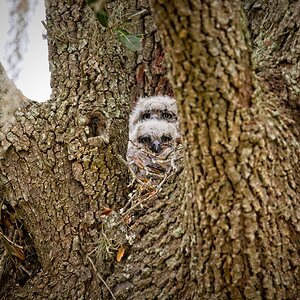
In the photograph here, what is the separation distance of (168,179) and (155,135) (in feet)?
4.49

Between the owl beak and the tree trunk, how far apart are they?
3.70ft

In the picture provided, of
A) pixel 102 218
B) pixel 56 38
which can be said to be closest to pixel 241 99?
pixel 102 218

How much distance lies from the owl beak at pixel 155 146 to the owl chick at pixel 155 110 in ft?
0.87

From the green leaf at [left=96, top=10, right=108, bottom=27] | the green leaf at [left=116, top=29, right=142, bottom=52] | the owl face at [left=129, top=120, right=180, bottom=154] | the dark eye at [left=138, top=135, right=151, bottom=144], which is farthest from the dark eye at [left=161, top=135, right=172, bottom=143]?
the green leaf at [left=96, top=10, right=108, bottom=27]

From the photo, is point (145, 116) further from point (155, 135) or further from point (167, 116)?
point (155, 135)

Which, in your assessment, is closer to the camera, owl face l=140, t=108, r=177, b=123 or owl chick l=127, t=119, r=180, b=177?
owl chick l=127, t=119, r=180, b=177

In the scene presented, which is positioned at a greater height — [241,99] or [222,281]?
[241,99]

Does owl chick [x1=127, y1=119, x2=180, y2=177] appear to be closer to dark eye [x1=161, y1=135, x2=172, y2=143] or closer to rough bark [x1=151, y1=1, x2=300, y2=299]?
dark eye [x1=161, y1=135, x2=172, y2=143]

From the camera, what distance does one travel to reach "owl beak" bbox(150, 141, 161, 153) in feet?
10.9

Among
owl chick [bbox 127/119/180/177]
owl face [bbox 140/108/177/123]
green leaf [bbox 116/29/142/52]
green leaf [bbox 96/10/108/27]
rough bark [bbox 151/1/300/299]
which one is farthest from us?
owl face [bbox 140/108/177/123]

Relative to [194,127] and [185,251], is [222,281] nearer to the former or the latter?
[185,251]

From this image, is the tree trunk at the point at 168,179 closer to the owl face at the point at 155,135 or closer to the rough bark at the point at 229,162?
the rough bark at the point at 229,162

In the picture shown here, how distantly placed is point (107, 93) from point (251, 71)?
98 centimetres

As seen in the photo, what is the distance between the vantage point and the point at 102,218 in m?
1.99
